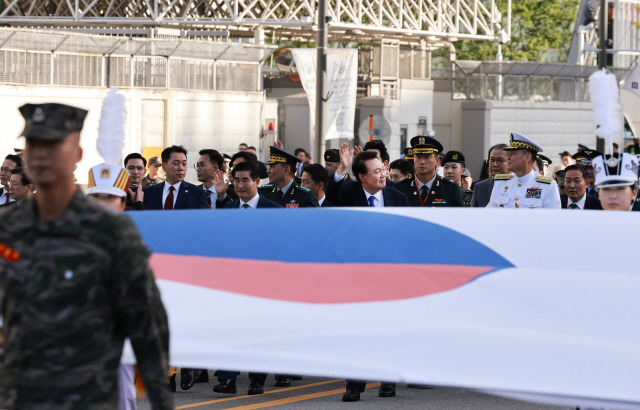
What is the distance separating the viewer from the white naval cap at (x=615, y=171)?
7559 mm

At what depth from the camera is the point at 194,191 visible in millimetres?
A: 11391

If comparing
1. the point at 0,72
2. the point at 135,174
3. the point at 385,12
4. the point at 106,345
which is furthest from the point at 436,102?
the point at 106,345

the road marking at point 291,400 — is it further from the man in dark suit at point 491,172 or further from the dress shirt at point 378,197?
the man in dark suit at point 491,172

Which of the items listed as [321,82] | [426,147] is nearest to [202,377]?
[426,147]

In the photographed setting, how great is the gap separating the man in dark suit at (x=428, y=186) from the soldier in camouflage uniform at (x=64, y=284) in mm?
7665

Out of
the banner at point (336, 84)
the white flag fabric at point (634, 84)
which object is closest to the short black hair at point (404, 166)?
the banner at point (336, 84)

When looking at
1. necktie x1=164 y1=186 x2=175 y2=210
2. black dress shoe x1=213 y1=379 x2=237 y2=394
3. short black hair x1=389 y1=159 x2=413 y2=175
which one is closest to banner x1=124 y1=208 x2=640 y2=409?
black dress shoe x1=213 y1=379 x2=237 y2=394

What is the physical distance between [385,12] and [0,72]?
80.7ft

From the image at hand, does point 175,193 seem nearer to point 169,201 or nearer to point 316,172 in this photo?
point 169,201

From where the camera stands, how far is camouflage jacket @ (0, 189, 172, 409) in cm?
412

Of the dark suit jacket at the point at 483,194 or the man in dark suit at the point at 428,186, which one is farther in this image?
the dark suit jacket at the point at 483,194

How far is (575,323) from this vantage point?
6.02 m

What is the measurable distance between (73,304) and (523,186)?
7.51 m

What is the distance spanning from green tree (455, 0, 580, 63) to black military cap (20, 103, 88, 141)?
56.8 metres
